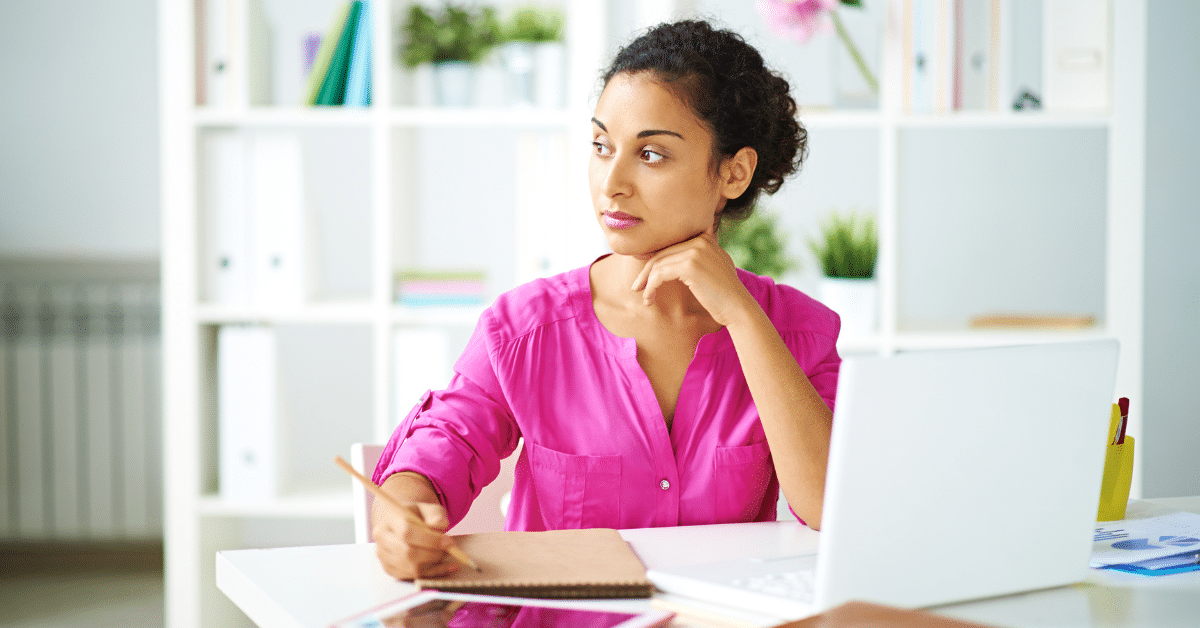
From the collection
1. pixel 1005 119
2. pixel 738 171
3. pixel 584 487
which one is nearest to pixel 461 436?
pixel 584 487

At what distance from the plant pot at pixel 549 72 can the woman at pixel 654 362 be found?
114cm

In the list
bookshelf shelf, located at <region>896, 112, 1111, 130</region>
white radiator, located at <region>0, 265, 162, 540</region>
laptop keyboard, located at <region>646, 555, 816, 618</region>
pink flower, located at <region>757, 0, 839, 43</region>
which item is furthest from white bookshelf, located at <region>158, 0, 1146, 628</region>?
laptop keyboard, located at <region>646, 555, 816, 618</region>

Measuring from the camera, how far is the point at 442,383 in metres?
2.45

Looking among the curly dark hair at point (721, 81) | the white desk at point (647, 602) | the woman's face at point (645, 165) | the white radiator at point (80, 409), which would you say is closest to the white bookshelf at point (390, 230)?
the white radiator at point (80, 409)

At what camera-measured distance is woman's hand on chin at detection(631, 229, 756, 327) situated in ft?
4.01

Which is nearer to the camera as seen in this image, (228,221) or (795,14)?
(795,14)

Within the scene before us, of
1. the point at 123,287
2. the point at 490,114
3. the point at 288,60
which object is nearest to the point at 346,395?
the point at 123,287

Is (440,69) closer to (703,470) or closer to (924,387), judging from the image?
(703,470)

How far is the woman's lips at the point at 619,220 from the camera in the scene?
125 centimetres

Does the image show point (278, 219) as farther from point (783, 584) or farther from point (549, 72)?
point (783, 584)

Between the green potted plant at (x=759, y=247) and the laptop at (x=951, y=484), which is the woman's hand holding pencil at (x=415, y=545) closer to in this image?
the laptop at (x=951, y=484)

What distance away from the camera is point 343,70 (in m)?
2.44

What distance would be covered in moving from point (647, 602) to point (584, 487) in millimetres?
397

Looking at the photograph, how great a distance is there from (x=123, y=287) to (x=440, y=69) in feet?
4.83
